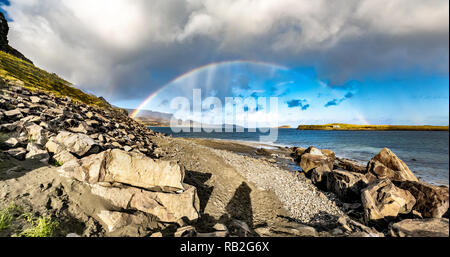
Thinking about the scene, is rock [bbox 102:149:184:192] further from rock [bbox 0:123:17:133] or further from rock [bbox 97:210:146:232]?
rock [bbox 0:123:17:133]

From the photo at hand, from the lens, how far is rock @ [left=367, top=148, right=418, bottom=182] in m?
13.4

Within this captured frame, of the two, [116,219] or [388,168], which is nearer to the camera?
[116,219]

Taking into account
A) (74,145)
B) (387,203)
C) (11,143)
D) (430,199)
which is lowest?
(387,203)

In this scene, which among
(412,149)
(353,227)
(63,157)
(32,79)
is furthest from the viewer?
(412,149)

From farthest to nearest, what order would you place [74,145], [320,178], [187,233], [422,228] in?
[320,178] → [74,145] → [187,233] → [422,228]

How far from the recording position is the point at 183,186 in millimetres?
7211

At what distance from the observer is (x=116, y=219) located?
5.29 meters

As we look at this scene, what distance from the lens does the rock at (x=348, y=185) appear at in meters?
11.9

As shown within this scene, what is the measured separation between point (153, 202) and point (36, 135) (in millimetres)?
7361

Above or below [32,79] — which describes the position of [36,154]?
below

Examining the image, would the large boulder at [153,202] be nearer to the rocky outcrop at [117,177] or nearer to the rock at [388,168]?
the rocky outcrop at [117,177]

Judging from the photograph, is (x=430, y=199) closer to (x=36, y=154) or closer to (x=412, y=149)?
(x=36, y=154)

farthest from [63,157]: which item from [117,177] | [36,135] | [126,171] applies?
[126,171]
